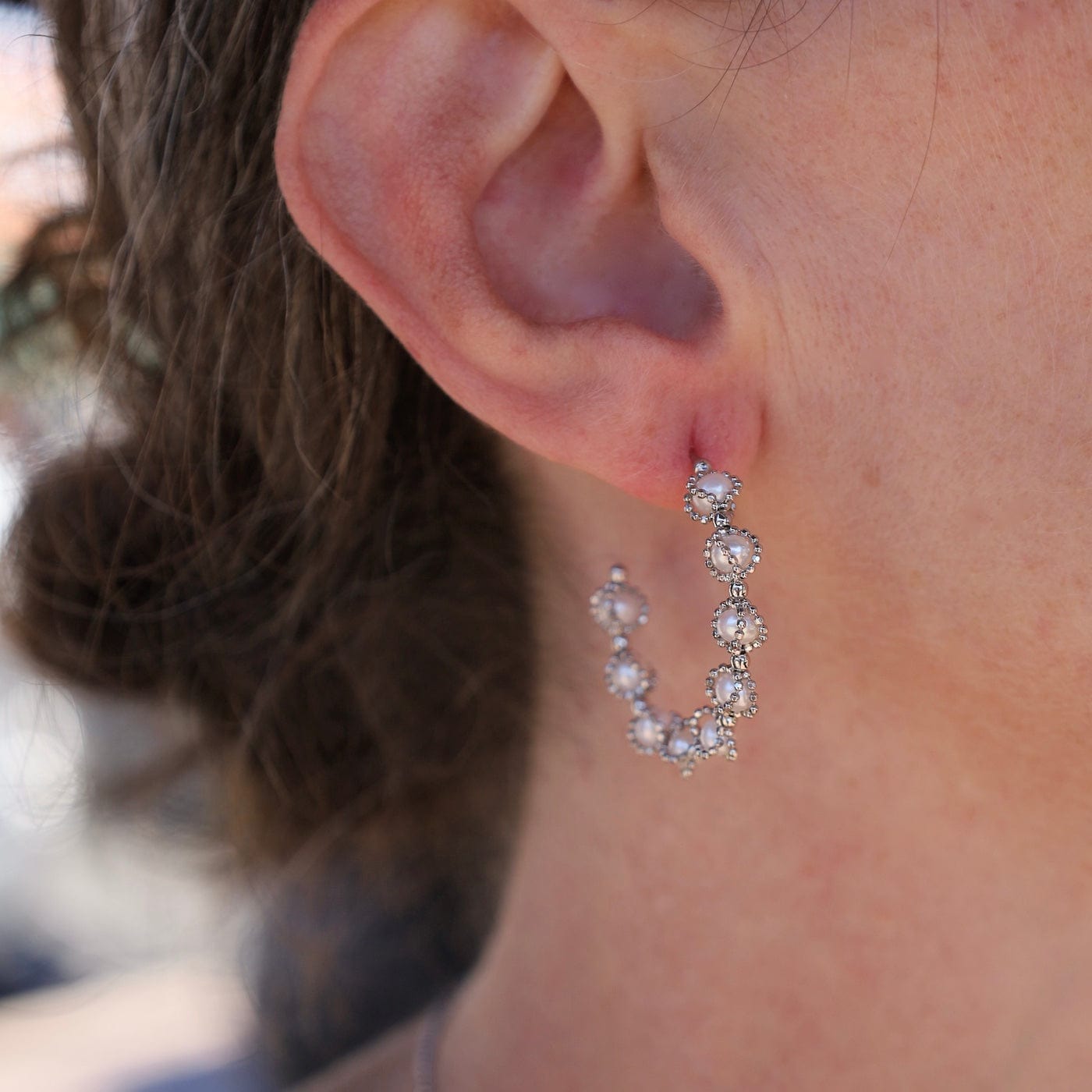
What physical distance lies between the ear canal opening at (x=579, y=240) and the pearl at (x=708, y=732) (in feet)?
1.11

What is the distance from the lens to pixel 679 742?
1.02 meters

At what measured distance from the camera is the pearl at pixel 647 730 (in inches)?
41.3

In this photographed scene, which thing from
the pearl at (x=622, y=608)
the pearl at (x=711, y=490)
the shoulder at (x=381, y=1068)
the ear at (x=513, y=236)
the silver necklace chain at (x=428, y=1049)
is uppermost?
the ear at (x=513, y=236)

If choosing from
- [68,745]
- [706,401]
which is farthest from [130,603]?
[706,401]

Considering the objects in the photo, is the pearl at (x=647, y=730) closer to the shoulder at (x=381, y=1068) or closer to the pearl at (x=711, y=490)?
the pearl at (x=711, y=490)

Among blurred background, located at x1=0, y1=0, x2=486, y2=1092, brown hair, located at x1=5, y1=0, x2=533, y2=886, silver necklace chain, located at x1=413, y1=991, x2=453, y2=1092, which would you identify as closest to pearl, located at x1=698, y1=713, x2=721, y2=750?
brown hair, located at x1=5, y1=0, x2=533, y2=886

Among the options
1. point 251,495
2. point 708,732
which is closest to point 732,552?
point 708,732

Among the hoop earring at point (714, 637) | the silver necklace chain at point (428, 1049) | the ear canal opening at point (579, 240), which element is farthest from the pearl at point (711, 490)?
the silver necklace chain at point (428, 1049)

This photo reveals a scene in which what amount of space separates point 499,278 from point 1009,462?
1.39ft

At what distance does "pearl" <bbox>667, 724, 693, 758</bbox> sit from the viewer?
102 centimetres

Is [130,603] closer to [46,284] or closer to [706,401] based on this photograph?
[46,284]

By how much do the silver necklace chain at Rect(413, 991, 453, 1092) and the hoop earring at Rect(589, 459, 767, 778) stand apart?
646 mm

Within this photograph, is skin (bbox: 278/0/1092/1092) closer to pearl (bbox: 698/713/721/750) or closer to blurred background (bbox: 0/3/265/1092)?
pearl (bbox: 698/713/721/750)

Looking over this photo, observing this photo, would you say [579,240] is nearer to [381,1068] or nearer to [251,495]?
[251,495]
